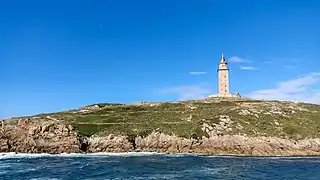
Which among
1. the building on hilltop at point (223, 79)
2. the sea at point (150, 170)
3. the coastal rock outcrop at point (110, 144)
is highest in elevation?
the building on hilltop at point (223, 79)

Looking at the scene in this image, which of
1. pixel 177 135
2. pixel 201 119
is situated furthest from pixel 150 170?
pixel 201 119

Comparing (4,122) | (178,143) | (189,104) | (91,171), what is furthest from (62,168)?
(189,104)

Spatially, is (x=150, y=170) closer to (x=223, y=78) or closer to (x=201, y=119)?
(x=201, y=119)

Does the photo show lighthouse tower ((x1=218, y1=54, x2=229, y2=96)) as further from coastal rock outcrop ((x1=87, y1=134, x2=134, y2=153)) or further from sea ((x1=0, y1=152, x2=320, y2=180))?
sea ((x1=0, y1=152, x2=320, y2=180))

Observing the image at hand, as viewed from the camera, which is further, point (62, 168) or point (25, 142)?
point (25, 142)

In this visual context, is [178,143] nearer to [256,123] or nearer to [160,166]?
[256,123]

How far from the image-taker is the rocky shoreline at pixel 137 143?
270ft

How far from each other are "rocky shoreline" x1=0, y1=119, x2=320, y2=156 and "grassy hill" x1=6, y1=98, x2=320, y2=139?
208 centimetres

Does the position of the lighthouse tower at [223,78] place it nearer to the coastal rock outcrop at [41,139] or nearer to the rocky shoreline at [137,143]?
the rocky shoreline at [137,143]

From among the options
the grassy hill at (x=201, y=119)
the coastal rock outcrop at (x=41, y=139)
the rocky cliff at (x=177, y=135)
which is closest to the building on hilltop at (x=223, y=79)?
the grassy hill at (x=201, y=119)

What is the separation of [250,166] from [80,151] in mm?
39314

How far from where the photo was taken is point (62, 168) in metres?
56.6

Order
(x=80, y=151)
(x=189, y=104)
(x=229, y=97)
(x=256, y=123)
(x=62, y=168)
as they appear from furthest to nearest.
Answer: (x=229, y=97), (x=189, y=104), (x=256, y=123), (x=80, y=151), (x=62, y=168)

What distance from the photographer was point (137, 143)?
85.9 metres
